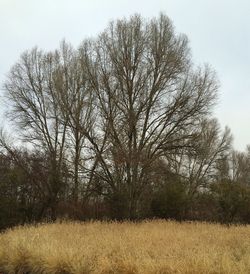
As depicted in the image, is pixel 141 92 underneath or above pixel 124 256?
above

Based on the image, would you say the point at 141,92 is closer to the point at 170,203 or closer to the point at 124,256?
the point at 170,203

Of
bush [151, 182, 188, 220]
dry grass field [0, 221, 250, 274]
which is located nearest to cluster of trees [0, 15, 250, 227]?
bush [151, 182, 188, 220]

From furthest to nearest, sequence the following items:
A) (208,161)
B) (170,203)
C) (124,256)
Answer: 1. (208,161)
2. (170,203)
3. (124,256)

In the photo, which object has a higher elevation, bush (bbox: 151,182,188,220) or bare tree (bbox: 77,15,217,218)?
bare tree (bbox: 77,15,217,218)

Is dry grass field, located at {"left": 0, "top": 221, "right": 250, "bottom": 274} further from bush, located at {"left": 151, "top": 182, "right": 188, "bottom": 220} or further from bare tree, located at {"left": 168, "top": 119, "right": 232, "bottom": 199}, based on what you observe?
bare tree, located at {"left": 168, "top": 119, "right": 232, "bottom": 199}

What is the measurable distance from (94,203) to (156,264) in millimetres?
24365

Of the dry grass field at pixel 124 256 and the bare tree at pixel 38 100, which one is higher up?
the bare tree at pixel 38 100

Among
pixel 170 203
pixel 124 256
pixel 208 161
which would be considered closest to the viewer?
pixel 124 256

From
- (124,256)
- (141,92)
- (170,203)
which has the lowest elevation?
(124,256)

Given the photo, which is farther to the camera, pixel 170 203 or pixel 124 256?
pixel 170 203

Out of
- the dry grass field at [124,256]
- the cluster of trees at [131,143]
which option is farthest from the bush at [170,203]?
the dry grass field at [124,256]

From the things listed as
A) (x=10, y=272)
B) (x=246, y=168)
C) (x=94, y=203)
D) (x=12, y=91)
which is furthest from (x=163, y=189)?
(x=246, y=168)

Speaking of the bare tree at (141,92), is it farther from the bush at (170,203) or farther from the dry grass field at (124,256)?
the dry grass field at (124,256)

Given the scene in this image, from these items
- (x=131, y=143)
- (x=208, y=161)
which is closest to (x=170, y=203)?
(x=131, y=143)
